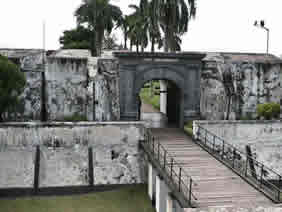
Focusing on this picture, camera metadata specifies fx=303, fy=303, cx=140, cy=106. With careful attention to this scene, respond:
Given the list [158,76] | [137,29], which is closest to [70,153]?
[158,76]

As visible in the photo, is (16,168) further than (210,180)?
Yes

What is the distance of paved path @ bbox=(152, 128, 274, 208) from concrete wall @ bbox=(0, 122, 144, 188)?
181 cm

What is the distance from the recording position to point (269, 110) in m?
16.2

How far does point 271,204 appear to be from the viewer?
8344 mm

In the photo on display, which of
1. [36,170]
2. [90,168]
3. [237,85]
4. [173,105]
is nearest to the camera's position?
[36,170]

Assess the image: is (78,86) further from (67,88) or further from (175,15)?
(175,15)

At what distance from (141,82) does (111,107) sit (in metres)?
2.08

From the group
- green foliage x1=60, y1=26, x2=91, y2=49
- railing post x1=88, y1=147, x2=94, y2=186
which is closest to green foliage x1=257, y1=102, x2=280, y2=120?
railing post x1=88, y1=147, x2=94, y2=186

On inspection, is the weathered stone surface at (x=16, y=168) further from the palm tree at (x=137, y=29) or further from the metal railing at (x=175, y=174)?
the palm tree at (x=137, y=29)

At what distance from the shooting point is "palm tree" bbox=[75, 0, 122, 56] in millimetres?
29594

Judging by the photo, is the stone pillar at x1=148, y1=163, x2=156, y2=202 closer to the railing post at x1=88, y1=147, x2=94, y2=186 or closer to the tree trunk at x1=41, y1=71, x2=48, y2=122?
the railing post at x1=88, y1=147, x2=94, y2=186

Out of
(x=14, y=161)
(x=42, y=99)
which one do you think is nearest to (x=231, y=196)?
(x=14, y=161)

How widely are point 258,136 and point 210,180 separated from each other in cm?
653

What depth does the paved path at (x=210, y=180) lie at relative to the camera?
850 centimetres
